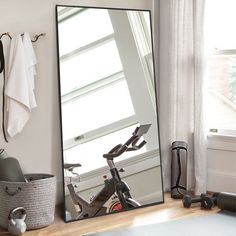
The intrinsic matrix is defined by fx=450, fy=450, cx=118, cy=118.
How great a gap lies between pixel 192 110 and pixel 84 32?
3.71 ft

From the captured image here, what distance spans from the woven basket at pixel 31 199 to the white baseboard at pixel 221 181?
1.46 metres

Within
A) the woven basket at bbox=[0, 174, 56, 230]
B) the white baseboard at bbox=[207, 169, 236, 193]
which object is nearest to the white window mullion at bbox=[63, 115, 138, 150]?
the woven basket at bbox=[0, 174, 56, 230]

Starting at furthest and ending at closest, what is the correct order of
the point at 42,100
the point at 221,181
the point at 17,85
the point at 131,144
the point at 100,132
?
1. the point at 221,181
2. the point at 131,144
3. the point at 100,132
4. the point at 42,100
5. the point at 17,85

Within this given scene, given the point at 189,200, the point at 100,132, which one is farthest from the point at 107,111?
the point at 189,200

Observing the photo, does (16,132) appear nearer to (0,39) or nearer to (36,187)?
(36,187)

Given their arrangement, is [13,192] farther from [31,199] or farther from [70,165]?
[70,165]

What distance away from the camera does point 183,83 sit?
12.3 ft

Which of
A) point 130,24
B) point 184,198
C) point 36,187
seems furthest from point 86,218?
point 130,24

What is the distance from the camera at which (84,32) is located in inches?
130

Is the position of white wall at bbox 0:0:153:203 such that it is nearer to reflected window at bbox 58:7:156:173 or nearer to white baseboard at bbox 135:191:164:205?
reflected window at bbox 58:7:156:173

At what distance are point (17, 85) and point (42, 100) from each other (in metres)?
0.29

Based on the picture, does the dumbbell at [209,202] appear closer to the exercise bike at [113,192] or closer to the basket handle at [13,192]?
the exercise bike at [113,192]

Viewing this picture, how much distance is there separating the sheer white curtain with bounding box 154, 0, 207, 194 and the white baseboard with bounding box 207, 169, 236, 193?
0.10m

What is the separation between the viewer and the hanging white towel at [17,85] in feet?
9.82
